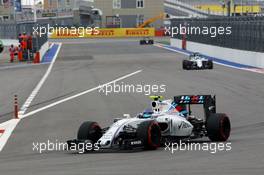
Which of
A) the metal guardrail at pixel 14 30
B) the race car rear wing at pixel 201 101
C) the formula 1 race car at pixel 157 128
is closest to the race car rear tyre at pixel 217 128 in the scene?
the formula 1 race car at pixel 157 128

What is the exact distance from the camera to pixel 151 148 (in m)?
14.1

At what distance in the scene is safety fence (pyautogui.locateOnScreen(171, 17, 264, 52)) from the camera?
143ft

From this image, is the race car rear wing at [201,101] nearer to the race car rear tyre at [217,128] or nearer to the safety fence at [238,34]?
the race car rear tyre at [217,128]

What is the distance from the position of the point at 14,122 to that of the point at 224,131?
7409mm

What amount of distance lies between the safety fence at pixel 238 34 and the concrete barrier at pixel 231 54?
0.29m

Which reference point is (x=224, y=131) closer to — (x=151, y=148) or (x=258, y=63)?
(x=151, y=148)

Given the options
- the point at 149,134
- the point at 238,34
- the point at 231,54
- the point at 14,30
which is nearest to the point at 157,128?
the point at 149,134

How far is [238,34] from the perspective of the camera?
48.9 m

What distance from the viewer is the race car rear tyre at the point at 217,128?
15180mm

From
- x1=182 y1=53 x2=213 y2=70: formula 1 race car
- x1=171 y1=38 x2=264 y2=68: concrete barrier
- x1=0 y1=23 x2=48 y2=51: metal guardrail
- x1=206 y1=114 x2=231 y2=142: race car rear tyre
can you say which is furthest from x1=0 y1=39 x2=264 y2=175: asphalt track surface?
x1=0 y1=23 x2=48 y2=51: metal guardrail

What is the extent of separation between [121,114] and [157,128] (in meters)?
7.60

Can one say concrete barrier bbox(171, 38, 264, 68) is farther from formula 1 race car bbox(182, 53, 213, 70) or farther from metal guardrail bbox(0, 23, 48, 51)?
metal guardrail bbox(0, 23, 48, 51)

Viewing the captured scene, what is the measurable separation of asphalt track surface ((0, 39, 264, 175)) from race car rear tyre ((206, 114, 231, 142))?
0.30 m

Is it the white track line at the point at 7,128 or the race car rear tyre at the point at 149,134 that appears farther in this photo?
the white track line at the point at 7,128
